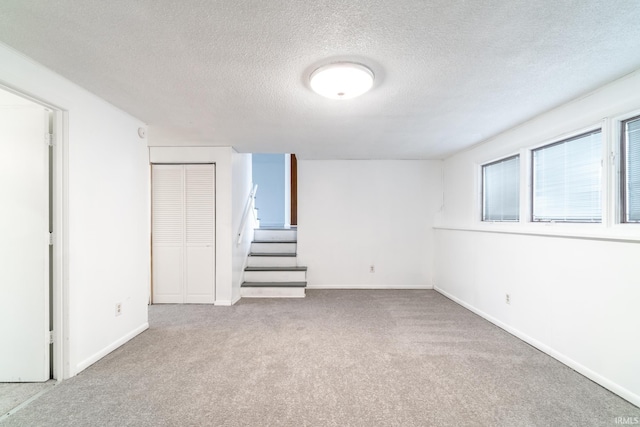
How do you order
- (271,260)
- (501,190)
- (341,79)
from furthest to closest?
(271,260)
(501,190)
(341,79)

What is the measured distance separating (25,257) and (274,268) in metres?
3.00

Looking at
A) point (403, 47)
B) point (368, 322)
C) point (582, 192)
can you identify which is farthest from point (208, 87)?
point (582, 192)

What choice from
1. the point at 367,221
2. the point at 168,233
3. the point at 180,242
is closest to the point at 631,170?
the point at 367,221

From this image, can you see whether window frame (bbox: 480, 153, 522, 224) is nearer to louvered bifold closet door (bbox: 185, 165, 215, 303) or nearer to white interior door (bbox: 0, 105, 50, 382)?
louvered bifold closet door (bbox: 185, 165, 215, 303)

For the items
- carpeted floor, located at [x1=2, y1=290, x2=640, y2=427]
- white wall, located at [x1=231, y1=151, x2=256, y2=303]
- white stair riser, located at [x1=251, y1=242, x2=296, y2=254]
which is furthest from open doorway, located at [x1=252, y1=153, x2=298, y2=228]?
carpeted floor, located at [x1=2, y1=290, x2=640, y2=427]

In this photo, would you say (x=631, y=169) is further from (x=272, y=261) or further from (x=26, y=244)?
(x=26, y=244)

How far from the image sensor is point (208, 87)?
208cm

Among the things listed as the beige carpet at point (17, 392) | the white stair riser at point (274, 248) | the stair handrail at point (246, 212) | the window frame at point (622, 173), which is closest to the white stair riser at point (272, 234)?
the white stair riser at point (274, 248)

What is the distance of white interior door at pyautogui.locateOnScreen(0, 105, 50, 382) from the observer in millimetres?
2014

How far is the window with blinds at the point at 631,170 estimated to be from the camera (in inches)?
75.4

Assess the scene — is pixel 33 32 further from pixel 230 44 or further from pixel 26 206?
pixel 26 206

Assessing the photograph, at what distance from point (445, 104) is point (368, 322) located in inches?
96.4

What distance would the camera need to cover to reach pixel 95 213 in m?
2.32

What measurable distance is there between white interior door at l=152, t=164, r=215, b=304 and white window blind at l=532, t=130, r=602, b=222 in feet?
13.2
